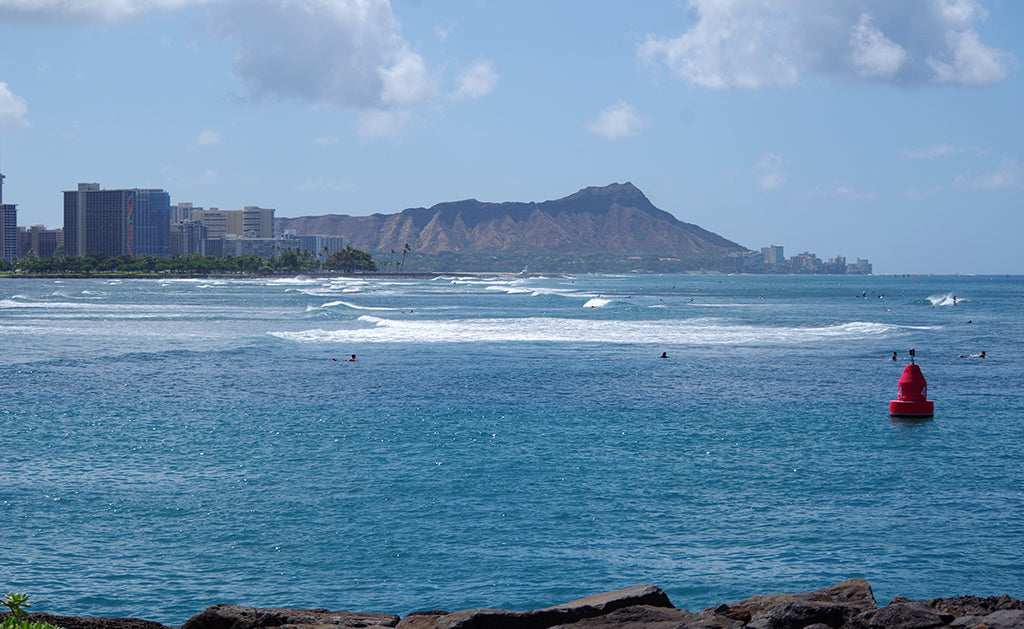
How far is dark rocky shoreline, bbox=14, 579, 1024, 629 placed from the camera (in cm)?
952

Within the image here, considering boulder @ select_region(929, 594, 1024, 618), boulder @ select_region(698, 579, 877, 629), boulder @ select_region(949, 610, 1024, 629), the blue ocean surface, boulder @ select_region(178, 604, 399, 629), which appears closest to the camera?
boulder @ select_region(949, 610, 1024, 629)

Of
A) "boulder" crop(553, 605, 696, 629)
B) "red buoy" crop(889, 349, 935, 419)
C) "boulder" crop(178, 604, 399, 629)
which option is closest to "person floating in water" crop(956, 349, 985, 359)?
"red buoy" crop(889, 349, 935, 419)

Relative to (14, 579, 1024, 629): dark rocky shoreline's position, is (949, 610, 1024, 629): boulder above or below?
above

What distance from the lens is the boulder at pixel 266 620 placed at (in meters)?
10.3

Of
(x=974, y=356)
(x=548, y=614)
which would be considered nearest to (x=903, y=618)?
(x=548, y=614)

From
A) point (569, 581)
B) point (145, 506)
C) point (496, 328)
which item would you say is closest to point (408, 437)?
point (145, 506)

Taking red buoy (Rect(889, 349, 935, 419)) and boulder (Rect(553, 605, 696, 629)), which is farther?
red buoy (Rect(889, 349, 935, 419))

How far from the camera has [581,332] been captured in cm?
5919

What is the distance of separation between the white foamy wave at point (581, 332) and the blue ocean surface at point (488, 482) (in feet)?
41.4

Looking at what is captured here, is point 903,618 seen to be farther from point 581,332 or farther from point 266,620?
point 581,332

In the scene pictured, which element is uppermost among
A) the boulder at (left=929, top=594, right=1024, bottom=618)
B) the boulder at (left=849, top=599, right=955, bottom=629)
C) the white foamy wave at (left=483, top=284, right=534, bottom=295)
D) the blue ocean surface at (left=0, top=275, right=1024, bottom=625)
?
the white foamy wave at (left=483, top=284, right=534, bottom=295)

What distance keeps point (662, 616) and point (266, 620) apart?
418 centimetres

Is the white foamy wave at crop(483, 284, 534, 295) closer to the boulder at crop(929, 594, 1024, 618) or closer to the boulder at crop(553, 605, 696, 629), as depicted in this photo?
the boulder at crop(929, 594, 1024, 618)

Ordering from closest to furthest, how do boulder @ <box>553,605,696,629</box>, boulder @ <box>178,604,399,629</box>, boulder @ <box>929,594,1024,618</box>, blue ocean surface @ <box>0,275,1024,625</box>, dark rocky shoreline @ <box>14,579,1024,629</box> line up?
dark rocky shoreline @ <box>14,579,1024,629</box>
boulder @ <box>553,605,696,629</box>
boulder @ <box>178,604,399,629</box>
boulder @ <box>929,594,1024,618</box>
blue ocean surface @ <box>0,275,1024,625</box>
